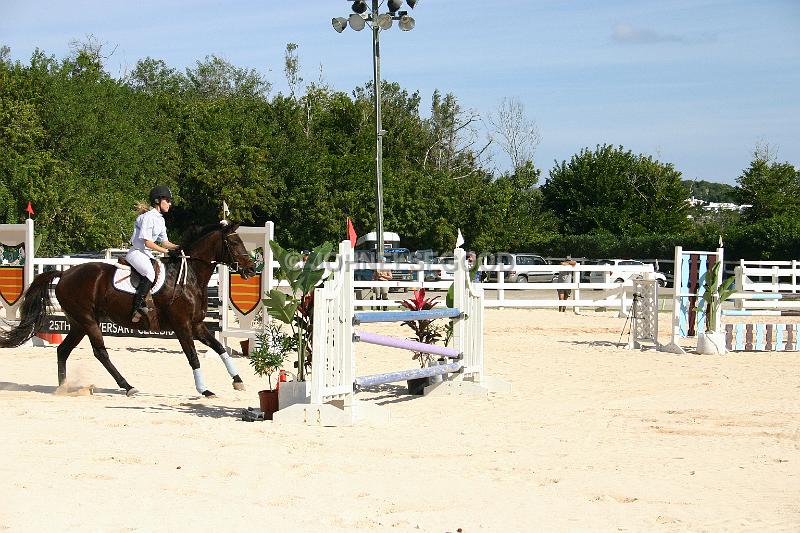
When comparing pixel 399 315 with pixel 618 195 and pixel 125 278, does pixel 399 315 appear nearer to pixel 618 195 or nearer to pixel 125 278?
pixel 125 278

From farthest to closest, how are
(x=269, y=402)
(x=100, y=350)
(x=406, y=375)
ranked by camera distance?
(x=100, y=350) → (x=406, y=375) → (x=269, y=402)

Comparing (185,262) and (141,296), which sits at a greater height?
(185,262)

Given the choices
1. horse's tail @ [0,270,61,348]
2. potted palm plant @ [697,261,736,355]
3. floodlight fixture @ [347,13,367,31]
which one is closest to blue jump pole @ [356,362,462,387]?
horse's tail @ [0,270,61,348]

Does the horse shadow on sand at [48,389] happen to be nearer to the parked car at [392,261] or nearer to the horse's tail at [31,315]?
the horse's tail at [31,315]

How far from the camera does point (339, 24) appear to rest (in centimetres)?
2272

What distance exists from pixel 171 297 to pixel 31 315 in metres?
1.75

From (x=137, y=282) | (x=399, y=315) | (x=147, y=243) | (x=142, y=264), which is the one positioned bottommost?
(x=399, y=315)

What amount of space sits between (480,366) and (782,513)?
5.31 metres

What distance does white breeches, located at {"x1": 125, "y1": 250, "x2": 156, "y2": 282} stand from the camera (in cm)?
1014

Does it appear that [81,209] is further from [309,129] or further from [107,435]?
[107,435]

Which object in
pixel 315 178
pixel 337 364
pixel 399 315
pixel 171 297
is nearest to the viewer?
pixel 337 364

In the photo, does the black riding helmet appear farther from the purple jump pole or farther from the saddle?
the purple jump pole

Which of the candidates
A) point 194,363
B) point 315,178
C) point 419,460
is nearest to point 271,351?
point 194,363

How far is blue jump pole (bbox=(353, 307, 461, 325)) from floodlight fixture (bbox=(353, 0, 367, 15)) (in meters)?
13.9
